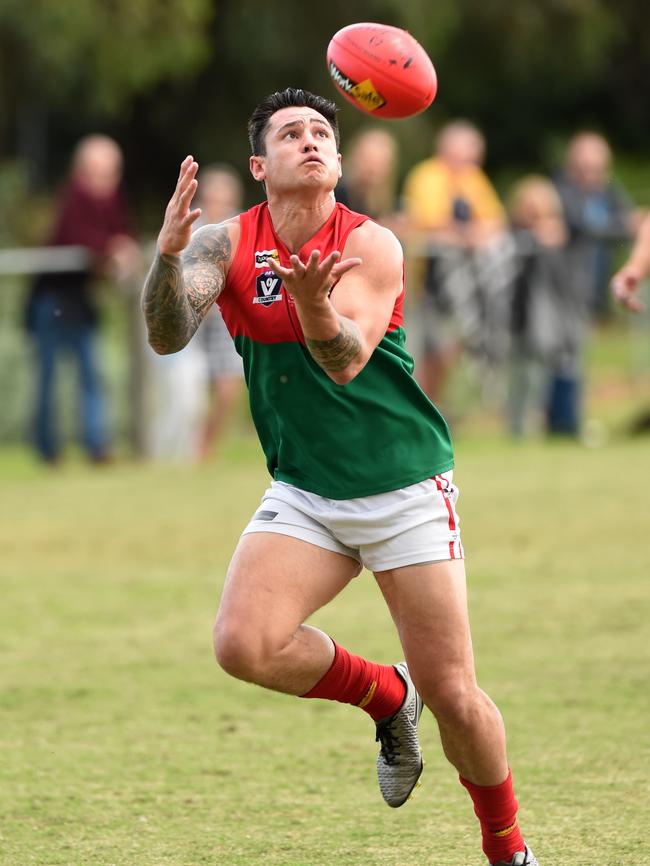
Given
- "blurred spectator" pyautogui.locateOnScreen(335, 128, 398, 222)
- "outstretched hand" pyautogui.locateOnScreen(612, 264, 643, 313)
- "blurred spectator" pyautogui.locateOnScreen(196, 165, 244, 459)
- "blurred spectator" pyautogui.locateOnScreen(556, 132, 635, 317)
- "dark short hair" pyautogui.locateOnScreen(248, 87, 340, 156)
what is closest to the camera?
"dark short hair" pyautogui.locateOnScreen(248, 87, 340, 156)

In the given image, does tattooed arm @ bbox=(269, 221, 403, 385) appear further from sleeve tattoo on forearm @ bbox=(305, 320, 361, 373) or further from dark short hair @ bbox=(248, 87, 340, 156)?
dark short hair @ bbox=(248, 87, 340, 156)

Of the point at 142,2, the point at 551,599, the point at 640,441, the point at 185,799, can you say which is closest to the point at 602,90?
the point at 142,2

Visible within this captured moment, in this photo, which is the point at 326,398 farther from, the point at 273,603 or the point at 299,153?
the point at 299,153

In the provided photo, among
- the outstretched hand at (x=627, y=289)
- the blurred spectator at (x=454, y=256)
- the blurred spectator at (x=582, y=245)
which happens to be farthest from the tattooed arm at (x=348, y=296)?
the blurred spectator at (x=582, y=245)

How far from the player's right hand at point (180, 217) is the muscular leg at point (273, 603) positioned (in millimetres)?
915

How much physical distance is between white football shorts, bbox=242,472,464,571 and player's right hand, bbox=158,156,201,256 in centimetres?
85

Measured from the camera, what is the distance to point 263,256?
4746 mm

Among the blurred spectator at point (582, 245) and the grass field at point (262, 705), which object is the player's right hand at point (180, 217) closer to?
A: the grass field at point (262, 705)

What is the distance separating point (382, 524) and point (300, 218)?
951 mm

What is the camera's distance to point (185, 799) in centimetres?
546

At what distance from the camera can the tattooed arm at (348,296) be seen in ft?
13.8

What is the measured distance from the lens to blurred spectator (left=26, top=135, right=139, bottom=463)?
13359 millimetres

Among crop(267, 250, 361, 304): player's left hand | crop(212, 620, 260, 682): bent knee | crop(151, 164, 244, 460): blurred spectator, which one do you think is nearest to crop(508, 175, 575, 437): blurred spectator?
crop(151, 164, 244, 460): blurred spectator

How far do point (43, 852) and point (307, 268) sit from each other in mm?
2031
